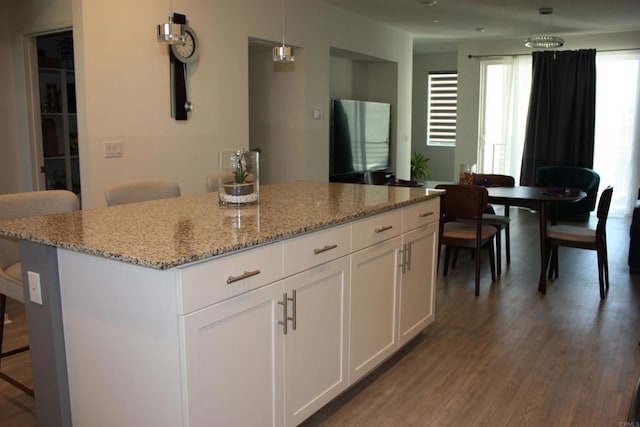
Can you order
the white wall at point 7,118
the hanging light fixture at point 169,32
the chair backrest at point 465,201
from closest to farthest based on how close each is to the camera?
the hanging light fixture at point 169,32, the chair backrest at point 465,201, the white wall at point 7,118

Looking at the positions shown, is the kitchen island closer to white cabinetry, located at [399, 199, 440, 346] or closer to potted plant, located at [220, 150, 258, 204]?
potted plant, located at [220, 150, 258, 204]

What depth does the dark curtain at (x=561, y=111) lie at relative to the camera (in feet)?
26.4

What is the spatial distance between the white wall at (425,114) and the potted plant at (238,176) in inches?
319

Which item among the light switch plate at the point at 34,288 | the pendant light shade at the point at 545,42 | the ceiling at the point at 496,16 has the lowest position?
the light switch plate at the point at 34,288

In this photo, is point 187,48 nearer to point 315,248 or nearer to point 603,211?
point 315,248

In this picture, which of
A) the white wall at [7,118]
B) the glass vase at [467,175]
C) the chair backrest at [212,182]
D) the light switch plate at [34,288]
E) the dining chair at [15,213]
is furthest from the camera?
the glass vase at [467,175]

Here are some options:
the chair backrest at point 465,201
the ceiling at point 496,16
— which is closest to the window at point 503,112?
the ceiling at point 496,16

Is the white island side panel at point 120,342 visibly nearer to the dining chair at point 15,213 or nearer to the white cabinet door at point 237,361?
the white cabinet door at point 237,361

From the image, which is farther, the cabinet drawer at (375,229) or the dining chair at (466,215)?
the dining chair at (466,215)

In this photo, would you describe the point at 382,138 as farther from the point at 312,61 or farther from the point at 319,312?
the point at 319,312

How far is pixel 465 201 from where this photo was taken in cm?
432

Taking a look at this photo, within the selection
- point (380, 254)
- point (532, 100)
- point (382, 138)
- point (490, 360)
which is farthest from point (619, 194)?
point (380, 254)

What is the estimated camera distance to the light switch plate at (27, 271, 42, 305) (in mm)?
2059

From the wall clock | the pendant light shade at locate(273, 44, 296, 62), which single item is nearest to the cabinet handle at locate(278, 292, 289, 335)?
the pendant light shade at locate(273, 44, 296, 62)
